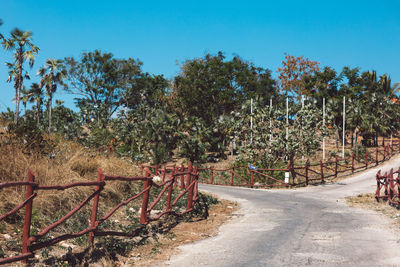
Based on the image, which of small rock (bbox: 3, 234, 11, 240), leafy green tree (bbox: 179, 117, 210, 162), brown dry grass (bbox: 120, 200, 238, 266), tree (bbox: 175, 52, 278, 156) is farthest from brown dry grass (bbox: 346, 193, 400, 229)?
tree (bbox: 175, 52, 278, 156)

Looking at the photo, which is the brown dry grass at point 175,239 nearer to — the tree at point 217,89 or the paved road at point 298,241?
the paved road at point 298,241

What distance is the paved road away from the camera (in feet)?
22.7

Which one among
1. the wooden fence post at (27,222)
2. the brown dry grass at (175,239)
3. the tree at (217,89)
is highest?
the tree at (217,89)

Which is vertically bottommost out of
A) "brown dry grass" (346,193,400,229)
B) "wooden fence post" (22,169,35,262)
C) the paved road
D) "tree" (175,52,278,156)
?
the paved road

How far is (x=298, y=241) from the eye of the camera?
8.41 m

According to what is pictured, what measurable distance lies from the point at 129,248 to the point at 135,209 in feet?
12.5

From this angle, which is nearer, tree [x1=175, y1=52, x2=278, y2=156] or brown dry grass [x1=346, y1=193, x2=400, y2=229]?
brown dry grass [x1=346, y1=193, x2=400, y2=229]

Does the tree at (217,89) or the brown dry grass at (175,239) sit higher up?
the tree at (217,89)

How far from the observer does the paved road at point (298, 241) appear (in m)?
6.92

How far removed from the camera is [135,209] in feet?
37.3

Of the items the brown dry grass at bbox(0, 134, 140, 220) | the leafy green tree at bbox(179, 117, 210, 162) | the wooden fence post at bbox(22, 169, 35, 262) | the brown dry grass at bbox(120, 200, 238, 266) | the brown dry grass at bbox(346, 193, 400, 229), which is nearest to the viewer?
the wooden fence post at bbox(22, 169, 35, 262)

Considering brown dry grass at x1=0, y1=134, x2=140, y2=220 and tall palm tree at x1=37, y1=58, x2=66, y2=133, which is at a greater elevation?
tall palm tree at x1=37, y1=58, x2=66, y2=133

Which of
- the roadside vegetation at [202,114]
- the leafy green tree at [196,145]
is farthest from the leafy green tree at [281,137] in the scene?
the leafy green tree at [196,145]

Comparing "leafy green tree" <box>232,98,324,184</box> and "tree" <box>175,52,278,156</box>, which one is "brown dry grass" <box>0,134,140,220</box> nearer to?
"leafy green tree" <box>232,98,324,184</box>
